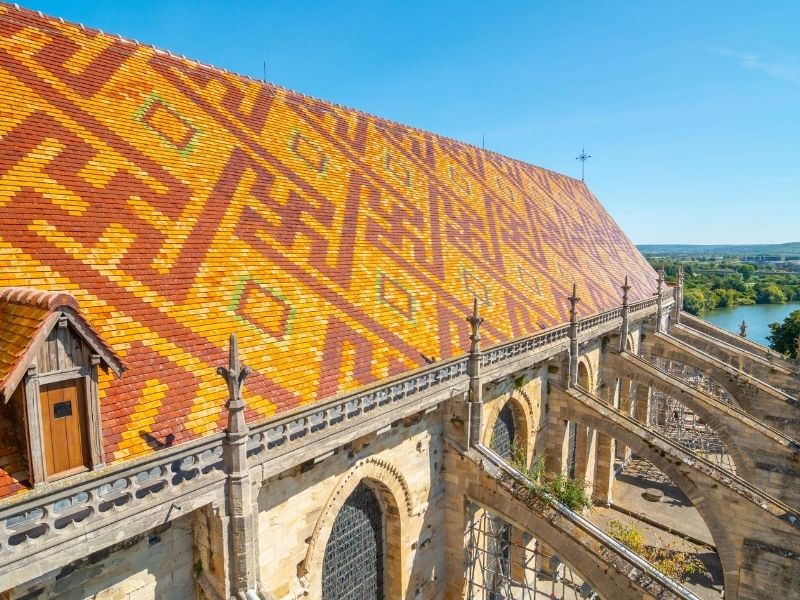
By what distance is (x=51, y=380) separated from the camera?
17.4 feet

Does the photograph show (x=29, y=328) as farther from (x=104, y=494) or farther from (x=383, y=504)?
(x=383, y=504)

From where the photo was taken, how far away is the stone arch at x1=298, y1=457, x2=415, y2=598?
26.8ft

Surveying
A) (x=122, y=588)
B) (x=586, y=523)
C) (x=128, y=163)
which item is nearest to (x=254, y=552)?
(x=122, y=588)

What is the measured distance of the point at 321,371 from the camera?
8617 mm

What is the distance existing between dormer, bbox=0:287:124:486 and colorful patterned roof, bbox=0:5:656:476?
0.39 m

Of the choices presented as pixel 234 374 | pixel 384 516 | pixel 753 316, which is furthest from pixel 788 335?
pixel 753 316

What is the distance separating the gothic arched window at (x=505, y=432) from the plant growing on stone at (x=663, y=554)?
10.3ft

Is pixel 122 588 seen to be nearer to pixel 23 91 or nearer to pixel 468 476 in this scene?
pixel 468 476

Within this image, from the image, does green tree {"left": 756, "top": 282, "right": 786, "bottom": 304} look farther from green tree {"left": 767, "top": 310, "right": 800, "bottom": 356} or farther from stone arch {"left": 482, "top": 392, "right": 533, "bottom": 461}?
stone arch {"left": 482, "top": 392, "right": 533, "bottom": 461}

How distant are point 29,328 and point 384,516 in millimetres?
7267

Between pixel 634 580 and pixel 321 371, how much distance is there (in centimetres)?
656

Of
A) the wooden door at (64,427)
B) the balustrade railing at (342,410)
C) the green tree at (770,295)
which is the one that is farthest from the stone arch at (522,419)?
the green tree at (770,295)

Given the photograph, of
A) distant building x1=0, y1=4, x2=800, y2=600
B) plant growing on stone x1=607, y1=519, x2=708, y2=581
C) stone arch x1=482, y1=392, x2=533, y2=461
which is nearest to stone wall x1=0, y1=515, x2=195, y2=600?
distant building x1=0, y1=4, x2=800, y2=600

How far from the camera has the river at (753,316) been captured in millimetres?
79912
